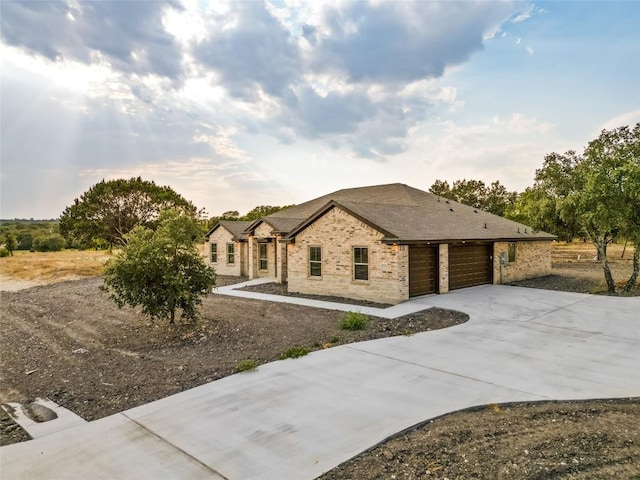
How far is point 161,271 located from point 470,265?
1334cm

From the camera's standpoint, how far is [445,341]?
8.75 metres

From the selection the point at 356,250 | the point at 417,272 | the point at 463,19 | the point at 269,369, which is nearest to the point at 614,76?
the point at 463,19

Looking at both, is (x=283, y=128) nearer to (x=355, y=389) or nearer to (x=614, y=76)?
(x=614, y=76)

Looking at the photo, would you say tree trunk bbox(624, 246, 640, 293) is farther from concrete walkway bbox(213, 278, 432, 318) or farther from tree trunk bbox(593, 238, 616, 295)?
concrete walkway bbox(213, 278, 432, 318)

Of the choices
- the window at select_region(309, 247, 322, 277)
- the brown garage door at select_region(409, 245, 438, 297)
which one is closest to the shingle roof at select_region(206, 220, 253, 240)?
the window at select_region(309, 247, 322, 277)

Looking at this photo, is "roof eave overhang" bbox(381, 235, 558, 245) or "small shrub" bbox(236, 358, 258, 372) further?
"roof eave overhang" bbox(381, 235, 558, 245)

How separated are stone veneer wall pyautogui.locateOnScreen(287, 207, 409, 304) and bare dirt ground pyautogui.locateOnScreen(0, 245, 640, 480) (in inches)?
83.8

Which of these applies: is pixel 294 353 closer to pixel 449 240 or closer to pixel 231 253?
pixel 449 240

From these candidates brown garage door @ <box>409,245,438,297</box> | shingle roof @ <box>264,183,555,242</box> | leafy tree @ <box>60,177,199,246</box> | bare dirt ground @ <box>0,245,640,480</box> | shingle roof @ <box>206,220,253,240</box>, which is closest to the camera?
bare dirt ground @ <box>0,245,640,480</box>

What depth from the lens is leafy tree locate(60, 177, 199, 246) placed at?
3672cm

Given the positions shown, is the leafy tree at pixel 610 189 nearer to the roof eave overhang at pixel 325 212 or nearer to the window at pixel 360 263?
the roof eave overhang at pixel 325 212

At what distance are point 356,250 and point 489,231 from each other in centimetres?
813

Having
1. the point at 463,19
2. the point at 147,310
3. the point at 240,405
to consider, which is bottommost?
the point at 240,405

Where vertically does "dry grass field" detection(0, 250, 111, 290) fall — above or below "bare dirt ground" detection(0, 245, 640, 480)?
above
